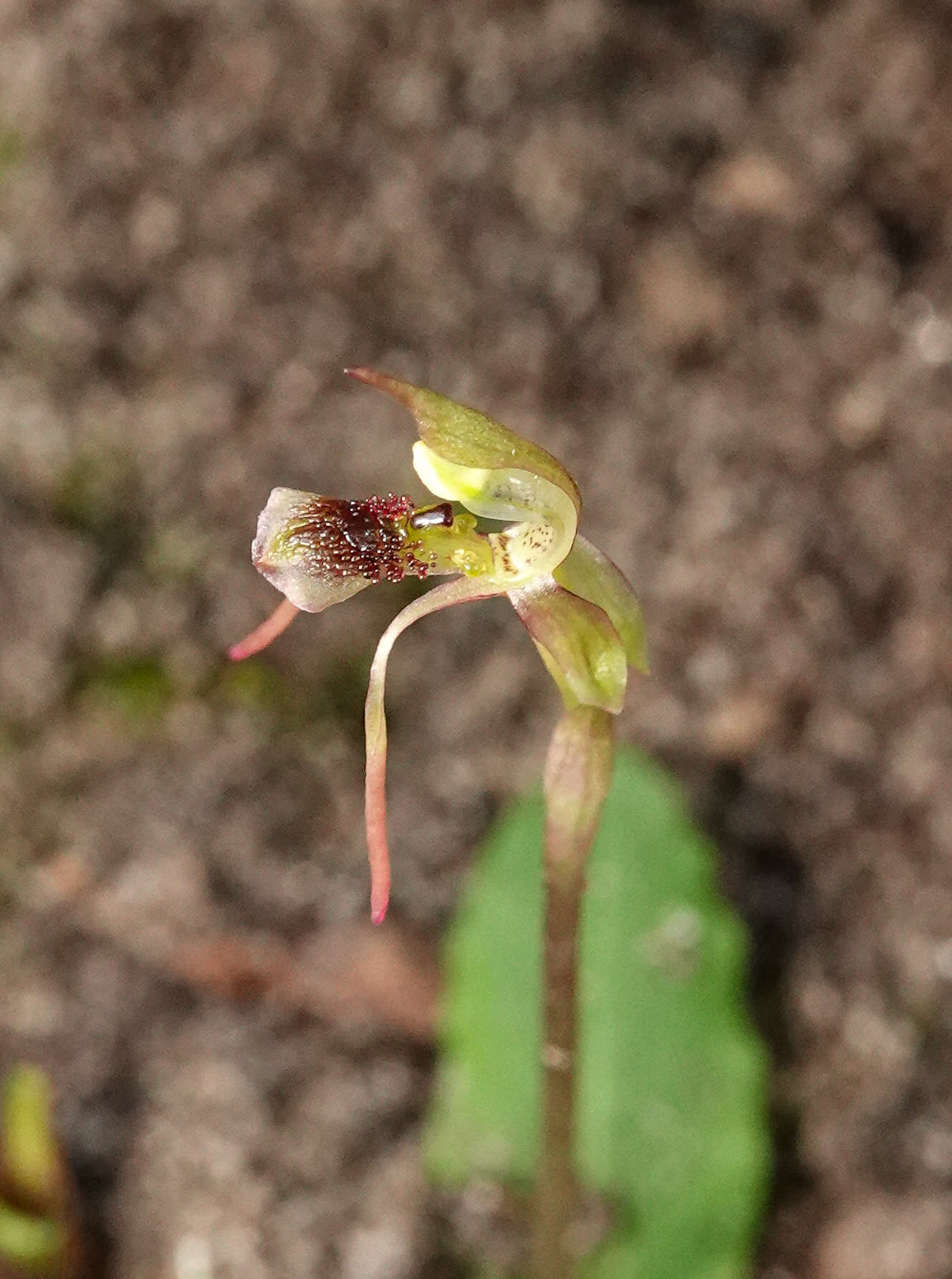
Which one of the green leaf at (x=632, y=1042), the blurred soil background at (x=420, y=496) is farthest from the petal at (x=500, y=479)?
the blurred soil background at (x=420, y=496)

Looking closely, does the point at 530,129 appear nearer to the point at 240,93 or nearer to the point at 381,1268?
the point at 240,93

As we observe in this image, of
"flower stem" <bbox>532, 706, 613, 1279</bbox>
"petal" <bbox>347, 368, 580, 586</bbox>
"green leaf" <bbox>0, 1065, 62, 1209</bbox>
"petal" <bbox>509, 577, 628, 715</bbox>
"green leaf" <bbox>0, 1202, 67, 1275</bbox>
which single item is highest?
"petal" <bbox>347, 368, 580, 586</bbox>

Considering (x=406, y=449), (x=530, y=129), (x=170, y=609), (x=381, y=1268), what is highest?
(x=530, y=129)

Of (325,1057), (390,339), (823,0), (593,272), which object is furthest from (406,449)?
(823,0)

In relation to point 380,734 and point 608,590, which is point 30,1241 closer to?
point 380,734

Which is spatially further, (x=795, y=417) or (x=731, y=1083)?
(x=795, y=417)

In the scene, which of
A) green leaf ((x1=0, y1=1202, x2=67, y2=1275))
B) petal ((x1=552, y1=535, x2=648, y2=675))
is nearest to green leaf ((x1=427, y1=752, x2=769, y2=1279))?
green leaf ((x1=0, y1=1202, x2=67, y2=1275))

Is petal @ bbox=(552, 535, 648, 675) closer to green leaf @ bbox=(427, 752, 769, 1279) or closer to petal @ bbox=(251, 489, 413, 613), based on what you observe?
petal @ bbox=(251, 489, 413, 613)

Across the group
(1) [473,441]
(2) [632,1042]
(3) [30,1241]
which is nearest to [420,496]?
(2) [632,1042]

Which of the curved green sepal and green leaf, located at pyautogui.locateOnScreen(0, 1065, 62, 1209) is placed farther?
green leaf, located at pyautogui.locateOnScreen(0, 1065, 62, 1209)
